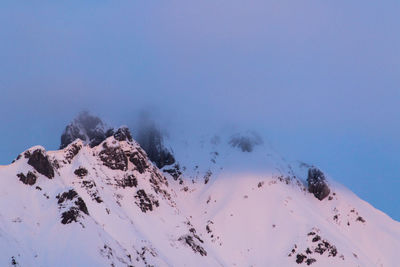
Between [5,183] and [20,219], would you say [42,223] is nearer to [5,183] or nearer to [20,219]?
[20,219]

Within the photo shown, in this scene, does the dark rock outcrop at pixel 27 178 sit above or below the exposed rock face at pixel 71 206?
above

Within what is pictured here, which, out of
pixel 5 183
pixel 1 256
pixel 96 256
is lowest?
pixel 1 256

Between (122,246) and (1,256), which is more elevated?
(122,246)

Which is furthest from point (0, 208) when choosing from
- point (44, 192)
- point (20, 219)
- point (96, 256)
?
point (96, 256)

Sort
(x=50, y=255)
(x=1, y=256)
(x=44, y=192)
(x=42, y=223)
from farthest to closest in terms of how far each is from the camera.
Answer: (x=44, y=192) → (x=42, y=223) → (x=50, y=255) → (x=1, y=256)

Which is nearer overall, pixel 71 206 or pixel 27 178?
pixel 71 206

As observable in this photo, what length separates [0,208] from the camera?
175m

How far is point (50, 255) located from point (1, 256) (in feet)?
61.0

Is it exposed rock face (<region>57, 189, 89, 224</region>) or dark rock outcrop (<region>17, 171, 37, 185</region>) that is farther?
dark rock outcrop (<region>17, 171, 37, 185</region>)

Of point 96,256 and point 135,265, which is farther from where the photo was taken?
point 135,265

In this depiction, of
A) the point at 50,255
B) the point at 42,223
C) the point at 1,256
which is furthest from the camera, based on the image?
the point at 42,223

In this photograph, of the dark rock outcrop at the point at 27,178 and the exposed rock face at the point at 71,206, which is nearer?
the exposed rock face at the point at 71,206

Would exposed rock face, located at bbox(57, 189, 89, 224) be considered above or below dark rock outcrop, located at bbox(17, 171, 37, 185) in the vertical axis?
below

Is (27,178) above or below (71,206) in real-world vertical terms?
above
